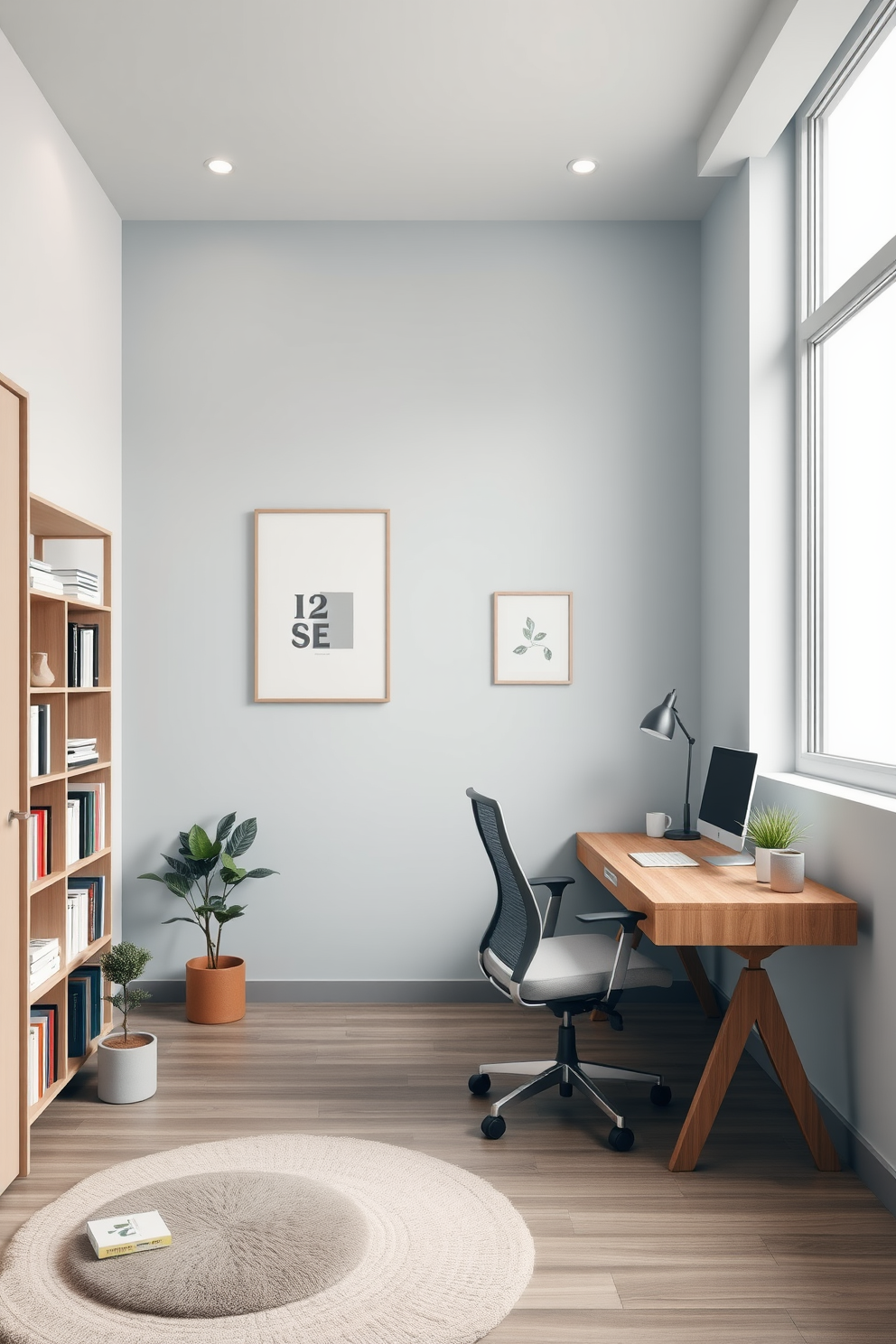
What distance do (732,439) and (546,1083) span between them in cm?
243

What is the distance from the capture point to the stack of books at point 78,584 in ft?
10.6

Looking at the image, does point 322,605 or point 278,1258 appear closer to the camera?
point 278,1258

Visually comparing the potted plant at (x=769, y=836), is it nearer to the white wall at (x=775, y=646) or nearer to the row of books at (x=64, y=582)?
the white wall at (x=775, y=646)

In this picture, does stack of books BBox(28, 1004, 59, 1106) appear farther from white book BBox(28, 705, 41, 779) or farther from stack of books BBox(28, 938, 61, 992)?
white book BBox(28, 705, 41, 779)

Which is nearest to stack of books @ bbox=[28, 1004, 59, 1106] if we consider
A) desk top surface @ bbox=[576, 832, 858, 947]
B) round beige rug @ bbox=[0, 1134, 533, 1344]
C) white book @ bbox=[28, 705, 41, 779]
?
round beige rug @ bbox=[0, 1134, 533, 1344]

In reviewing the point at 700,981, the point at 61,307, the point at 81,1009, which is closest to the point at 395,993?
the point at 700,981

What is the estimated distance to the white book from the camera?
2.67 metres

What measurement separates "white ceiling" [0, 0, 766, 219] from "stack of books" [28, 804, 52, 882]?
7.85 feet

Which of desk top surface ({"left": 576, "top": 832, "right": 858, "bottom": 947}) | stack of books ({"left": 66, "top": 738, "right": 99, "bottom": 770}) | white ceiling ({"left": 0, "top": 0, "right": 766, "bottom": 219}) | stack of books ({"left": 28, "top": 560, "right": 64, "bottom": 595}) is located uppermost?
white ceiling ({"left": 0, "top": 0, "right": 766, "bottom": 219})

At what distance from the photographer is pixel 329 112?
3.46m

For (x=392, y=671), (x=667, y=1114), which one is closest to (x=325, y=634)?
(x=392, y=671)

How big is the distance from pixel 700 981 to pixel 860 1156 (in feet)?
4.28

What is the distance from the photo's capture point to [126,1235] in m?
2.24

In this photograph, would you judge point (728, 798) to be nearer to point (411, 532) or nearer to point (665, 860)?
point (665, 860)
